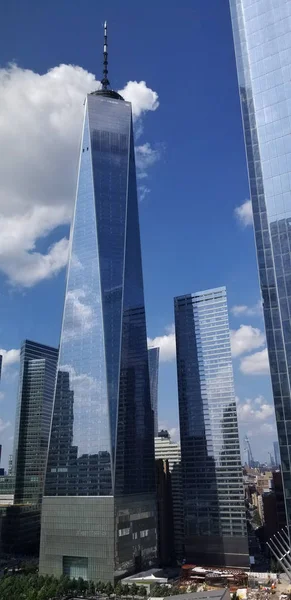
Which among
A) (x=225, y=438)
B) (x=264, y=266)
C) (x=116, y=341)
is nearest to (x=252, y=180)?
(x=264, y=266)

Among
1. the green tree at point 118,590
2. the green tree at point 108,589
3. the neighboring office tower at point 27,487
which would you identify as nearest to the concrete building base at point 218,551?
the green tree at point 118,590

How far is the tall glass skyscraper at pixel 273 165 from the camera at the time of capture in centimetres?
4934

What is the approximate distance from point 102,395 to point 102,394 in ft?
0.77

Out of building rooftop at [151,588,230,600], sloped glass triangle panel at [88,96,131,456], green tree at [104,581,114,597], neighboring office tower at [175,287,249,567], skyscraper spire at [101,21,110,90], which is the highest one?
skyscraper spire at [101,21,110,90]

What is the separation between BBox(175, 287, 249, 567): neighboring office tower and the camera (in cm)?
13250

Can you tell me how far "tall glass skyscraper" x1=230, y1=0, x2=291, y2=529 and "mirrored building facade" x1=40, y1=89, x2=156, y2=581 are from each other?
64.6 metres

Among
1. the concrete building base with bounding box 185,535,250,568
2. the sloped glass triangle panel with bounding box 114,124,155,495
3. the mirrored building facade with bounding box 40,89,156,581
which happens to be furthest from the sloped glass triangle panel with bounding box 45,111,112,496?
the concrete building base with bounding box 185,535,250,568

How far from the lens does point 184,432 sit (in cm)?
15088

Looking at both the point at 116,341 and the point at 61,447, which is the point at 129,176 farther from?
the point at 61,447

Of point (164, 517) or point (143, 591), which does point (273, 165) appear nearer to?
point (143, 591)

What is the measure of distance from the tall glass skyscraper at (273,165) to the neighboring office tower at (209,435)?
97429 millimetres

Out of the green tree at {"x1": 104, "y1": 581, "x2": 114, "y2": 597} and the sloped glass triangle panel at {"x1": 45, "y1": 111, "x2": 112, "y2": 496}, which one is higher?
the sloped glass triangle panel at {"x1": 45, "y1": 111, "x2": 112, "y2": 496}

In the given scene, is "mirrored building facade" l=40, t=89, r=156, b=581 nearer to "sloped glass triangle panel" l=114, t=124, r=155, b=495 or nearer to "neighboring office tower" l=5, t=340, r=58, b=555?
"sloped glass triangle panel" l=114, t=124, r=155, b=495

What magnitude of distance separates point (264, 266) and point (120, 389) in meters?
67.8
